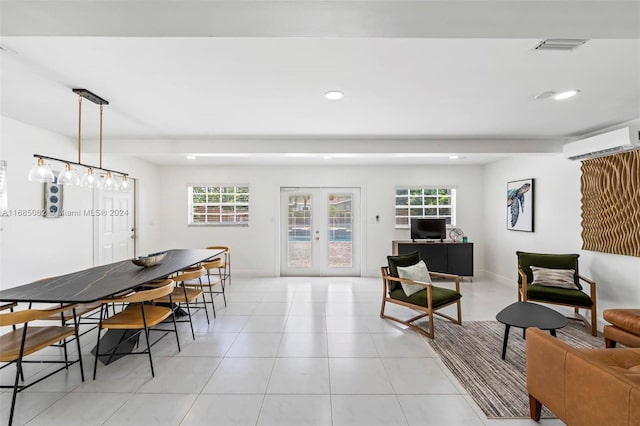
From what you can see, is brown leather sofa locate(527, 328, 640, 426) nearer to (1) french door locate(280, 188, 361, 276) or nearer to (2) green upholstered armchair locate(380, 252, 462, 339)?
(2) green upholstered armchair locate(380, 252, 462, 339)

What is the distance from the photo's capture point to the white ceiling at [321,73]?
1.38 metres

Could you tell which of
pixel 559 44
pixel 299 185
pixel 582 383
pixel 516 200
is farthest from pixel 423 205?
pixel 582 383

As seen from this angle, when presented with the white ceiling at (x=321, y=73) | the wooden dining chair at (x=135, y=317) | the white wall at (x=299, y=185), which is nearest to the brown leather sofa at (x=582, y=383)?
the white ceiling at (x=321, y=73)

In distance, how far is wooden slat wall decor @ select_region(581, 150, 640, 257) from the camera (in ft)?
10.4

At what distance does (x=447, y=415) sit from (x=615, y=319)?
2055mm

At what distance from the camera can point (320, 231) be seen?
629 cm

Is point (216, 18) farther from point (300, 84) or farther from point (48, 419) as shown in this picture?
point (48, 419)

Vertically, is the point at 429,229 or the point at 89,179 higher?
the point at 89,179

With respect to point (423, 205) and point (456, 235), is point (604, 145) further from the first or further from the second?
point (423, 205)

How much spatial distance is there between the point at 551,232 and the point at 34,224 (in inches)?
277

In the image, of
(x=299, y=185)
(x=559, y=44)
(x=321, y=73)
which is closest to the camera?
(x=559, y=44)

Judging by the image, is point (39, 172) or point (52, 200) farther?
point (52, 200)

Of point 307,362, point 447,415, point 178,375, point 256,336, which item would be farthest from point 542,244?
point 178,375

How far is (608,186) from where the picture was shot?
3467 mm
